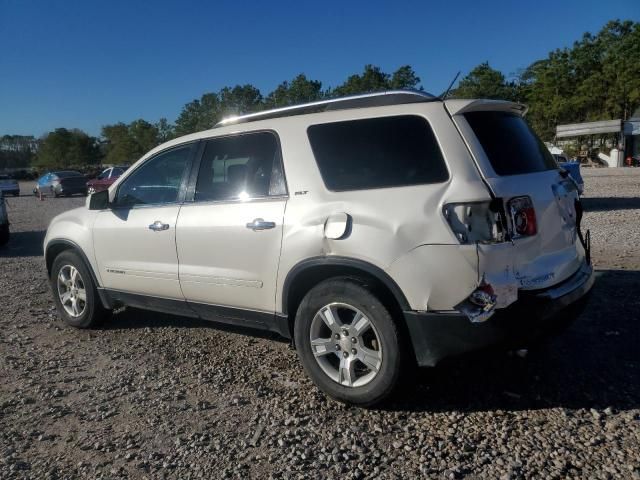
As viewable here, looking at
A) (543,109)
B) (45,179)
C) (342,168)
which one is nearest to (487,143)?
(342,168)

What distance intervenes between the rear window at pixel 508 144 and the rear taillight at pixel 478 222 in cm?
30

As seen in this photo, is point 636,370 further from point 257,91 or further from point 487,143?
point 257,91

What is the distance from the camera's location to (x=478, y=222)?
3.04 metres

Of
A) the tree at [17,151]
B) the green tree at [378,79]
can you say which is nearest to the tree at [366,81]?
the green tree at [378,79]

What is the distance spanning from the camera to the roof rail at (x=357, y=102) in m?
3.58

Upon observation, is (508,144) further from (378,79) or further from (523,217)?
(378,79)

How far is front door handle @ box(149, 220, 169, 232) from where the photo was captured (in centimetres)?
446

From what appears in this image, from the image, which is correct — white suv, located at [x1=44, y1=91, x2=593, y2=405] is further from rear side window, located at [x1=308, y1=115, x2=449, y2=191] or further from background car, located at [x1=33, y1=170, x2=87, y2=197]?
background car, located at [x1=33, y1=170, x2=87, y2=197]

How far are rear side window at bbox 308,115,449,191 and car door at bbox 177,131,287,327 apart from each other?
39 cm

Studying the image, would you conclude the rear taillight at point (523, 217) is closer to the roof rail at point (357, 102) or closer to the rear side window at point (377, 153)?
the rear side window at point (377, 153)

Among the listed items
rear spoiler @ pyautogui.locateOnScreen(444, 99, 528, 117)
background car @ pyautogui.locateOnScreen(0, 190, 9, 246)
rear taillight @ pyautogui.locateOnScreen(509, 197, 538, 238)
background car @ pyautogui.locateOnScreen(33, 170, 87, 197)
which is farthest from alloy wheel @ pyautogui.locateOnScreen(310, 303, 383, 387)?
background car @ pyautogui.locateOnScreen(33, 170, 87, 197)

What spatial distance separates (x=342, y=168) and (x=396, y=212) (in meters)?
0.57

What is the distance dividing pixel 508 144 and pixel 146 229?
9.66 ft

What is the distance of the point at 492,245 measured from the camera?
300 cm
